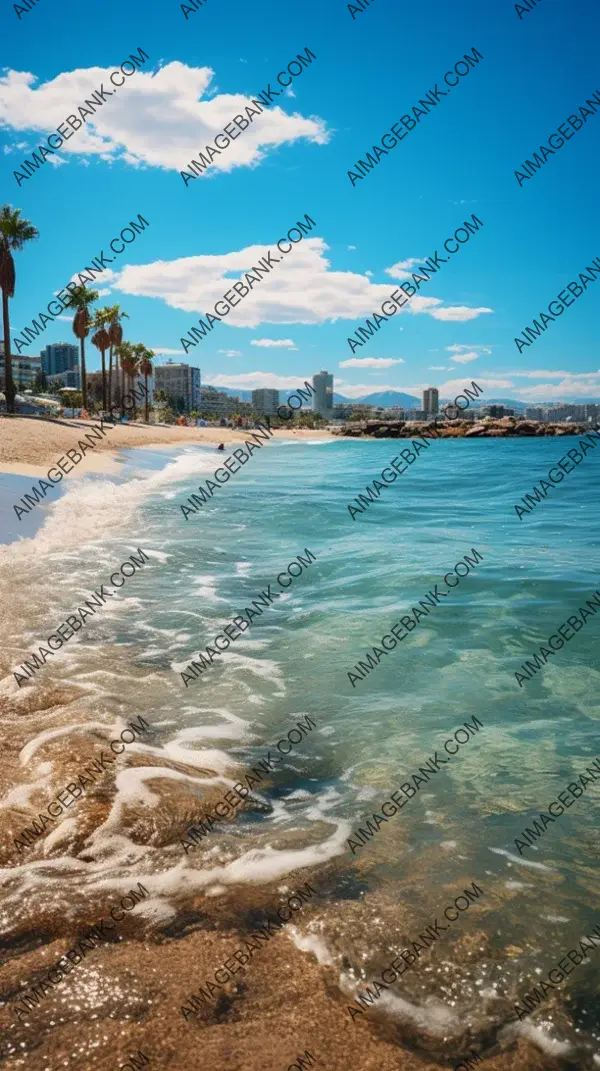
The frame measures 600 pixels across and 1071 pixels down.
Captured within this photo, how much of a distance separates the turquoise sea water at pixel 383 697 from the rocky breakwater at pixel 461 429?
351 feet

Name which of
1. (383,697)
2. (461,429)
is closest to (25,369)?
(461,429)

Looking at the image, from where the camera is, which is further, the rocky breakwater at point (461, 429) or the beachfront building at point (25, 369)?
the beachfront building at point (25, 369)

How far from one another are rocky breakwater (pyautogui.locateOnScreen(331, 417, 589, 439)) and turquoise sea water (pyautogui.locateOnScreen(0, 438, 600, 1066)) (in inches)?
4216

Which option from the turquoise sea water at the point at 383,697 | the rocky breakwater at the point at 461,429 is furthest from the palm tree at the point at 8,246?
the rocky breakwater at the point at 461,429

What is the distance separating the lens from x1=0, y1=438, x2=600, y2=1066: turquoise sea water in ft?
11.5

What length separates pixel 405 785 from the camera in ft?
15.9

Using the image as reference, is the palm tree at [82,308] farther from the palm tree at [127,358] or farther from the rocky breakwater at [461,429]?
the rocky breakwater at [461,429]

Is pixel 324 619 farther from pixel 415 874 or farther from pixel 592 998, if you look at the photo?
pixel 592 998

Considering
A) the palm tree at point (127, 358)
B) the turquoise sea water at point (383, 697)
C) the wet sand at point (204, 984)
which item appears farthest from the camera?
the palm tree at point (127, 358)

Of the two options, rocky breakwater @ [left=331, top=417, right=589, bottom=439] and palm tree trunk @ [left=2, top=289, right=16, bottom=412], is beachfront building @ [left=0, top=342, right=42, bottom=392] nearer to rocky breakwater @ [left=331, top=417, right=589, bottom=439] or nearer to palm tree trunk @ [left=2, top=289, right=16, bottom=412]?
rocky breakwater @ [left=331, top=417, right=589, bottom=439]

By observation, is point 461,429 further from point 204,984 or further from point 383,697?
point 204,984

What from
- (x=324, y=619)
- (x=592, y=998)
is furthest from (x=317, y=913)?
(x=324, y=619)

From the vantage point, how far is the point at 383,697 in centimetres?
651

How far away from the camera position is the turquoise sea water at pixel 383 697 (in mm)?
3514
